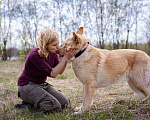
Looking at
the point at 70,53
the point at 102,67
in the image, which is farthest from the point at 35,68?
the point at 102,67

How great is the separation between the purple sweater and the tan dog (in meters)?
0.40

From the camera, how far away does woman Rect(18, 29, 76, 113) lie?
2580 millimetres

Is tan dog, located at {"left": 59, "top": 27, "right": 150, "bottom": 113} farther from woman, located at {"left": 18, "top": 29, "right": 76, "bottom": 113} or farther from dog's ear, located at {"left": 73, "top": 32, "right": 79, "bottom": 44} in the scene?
woman, located at {"left": 18, "top": 29, "right": 76, "bottom": 113}

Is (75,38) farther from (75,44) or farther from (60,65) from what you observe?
(60,65)

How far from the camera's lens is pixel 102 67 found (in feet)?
8.82

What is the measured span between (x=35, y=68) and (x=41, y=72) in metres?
0.15

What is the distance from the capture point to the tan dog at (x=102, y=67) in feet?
8.51

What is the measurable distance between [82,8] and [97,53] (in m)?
13.0

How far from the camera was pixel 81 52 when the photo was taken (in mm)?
2684

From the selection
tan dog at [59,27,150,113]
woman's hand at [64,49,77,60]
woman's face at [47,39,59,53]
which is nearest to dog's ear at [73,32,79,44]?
tan dog at [59,27,150,113]

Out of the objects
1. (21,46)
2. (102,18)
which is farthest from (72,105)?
(21,46)

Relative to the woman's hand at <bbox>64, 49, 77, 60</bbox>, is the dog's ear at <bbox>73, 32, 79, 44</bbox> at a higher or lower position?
higher

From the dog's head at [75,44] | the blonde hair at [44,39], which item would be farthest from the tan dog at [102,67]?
the blonde hair at [44,39]

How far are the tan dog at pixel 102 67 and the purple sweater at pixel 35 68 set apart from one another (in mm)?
402
